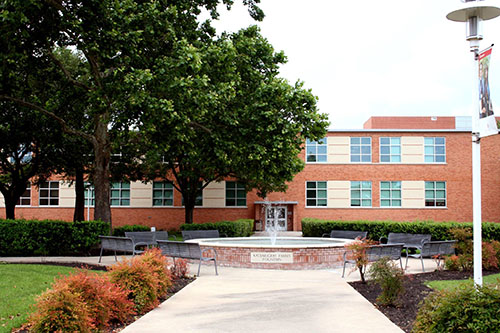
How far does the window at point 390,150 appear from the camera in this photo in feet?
127

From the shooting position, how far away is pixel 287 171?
750 inches

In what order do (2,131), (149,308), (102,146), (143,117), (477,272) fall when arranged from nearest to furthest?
(477,272), (149,308), (143,117), (102,146), (2,131)

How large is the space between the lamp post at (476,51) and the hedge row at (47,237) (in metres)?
13.8

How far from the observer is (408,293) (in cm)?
952

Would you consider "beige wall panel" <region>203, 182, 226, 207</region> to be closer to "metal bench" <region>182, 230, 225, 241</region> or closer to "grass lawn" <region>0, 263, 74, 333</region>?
"metal bench" <region>182, 230, 225, 241</region>

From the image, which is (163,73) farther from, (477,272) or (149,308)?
(477,272)

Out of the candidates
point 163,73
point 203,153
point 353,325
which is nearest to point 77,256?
point 203,153

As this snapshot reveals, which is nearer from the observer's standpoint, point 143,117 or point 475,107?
point 475,107

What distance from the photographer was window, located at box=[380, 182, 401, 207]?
3856 cm

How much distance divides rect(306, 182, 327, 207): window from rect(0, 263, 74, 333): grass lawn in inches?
1091

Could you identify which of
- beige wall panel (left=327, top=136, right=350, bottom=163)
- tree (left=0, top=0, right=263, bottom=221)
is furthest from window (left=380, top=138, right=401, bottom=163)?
tree (left=0, top=0, right=263, bottom=221)

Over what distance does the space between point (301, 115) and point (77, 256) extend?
962 cm

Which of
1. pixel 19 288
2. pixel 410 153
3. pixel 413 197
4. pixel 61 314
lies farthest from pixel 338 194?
pixel 61 314

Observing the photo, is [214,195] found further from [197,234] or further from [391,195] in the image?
[197,234]
